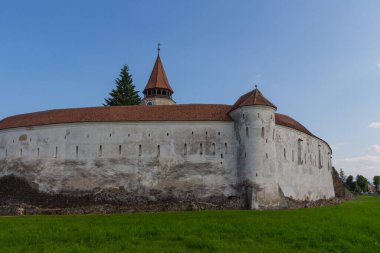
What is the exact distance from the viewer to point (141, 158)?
34.5m

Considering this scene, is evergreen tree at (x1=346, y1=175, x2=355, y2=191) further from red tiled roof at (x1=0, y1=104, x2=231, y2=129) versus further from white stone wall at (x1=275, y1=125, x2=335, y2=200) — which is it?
red tiled roof at (x1=0, y1=104, x2=231, y2=129)

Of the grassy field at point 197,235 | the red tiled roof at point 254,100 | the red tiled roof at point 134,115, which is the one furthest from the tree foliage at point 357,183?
the grassy field at point 197,235

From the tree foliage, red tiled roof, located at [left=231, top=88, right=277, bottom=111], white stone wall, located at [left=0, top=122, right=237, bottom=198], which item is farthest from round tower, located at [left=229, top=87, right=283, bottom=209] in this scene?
the tree foliage

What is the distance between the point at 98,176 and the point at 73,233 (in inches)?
630

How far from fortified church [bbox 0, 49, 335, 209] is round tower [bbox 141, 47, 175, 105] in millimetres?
16252

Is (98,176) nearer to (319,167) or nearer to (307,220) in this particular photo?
(307,220)

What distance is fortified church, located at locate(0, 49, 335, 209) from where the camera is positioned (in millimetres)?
33125

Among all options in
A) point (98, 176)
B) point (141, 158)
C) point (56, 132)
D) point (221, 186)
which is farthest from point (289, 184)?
point (56, 132)

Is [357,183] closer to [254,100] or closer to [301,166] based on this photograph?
[301,166]

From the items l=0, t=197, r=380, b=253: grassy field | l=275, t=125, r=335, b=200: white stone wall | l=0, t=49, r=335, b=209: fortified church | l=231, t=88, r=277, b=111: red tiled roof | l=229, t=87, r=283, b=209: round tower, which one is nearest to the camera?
l=0, t=197, r=380, b=253: grassy field

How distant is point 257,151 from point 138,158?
10613mm

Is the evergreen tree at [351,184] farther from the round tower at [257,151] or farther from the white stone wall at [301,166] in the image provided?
the round tower at [257,151]

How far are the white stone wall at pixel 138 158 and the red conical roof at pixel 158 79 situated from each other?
19.0m

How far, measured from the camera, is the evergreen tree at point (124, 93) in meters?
61.2
